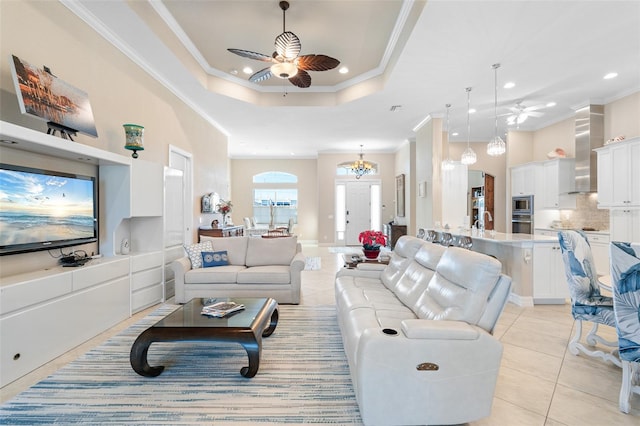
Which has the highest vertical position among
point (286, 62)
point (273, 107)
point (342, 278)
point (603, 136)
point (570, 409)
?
point (273, 107)

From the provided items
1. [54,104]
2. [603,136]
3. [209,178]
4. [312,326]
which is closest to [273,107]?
[209,178]

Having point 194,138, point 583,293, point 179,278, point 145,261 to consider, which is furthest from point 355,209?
point 583,293

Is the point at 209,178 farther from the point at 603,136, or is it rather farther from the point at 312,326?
the point at 603,136

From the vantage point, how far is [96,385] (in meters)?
2.22

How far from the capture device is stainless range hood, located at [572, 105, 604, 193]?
5.54 m

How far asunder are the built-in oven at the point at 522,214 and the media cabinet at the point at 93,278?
7521mm

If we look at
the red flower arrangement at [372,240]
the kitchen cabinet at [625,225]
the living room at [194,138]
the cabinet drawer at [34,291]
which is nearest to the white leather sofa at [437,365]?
the living room at [194,138]

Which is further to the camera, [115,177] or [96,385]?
[115,177]

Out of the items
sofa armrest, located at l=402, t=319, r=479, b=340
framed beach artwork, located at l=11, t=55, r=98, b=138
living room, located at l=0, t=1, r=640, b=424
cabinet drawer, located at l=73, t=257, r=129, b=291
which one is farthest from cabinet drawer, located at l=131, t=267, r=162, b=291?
sofa armrest, located at l=402, t=319, r=479, b=340

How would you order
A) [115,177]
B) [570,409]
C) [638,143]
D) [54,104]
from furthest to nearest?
1. [638,143]
2. [115,177]
3. [54,104]
4. [570,409]

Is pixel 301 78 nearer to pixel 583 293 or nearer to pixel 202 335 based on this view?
pixel 202 335

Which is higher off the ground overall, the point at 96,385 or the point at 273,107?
the point at 273,107

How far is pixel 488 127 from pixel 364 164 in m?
3.34

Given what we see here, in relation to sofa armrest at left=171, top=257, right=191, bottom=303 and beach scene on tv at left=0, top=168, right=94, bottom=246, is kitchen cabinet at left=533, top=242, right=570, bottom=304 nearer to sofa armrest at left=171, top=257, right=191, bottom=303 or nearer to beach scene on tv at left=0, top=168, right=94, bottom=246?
sofa armrest at left=171, top=257, right=191, bottom=303
